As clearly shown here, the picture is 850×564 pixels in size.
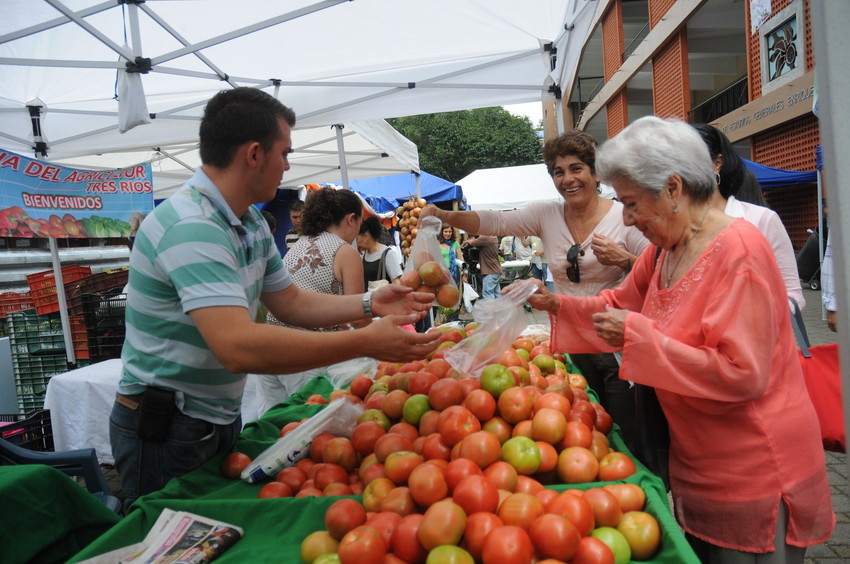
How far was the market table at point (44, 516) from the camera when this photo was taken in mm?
1690

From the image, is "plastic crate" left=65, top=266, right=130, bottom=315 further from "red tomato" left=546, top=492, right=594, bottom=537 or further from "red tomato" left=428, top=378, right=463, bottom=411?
"red tomato" left=546, top=492, right=594, bottom=537

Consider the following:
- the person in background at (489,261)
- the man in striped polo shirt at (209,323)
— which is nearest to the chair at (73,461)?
the man in striped polo shirt at (209,323)

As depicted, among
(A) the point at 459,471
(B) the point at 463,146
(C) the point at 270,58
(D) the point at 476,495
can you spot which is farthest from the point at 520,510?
(B) the point at 463,146

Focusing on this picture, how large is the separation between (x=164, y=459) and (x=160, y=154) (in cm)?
854

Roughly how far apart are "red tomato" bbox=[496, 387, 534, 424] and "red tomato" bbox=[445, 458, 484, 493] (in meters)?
0.39

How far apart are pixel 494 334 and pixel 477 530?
110 cm

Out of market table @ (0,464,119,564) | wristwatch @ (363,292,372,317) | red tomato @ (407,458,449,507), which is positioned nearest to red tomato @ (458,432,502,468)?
red tomato @ (407,458,449,507)

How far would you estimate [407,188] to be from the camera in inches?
583

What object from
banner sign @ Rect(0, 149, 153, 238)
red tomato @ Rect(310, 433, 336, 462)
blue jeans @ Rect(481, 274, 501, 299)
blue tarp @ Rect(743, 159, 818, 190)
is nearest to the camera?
red tomato @ Rect(310, 433, 336, 462)

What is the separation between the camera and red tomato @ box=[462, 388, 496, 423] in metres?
1.95

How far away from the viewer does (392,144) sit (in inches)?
346

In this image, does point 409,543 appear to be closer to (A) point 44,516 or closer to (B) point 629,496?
Answer: (B) point 629,496

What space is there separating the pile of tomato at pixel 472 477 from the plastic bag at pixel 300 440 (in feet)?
0.14

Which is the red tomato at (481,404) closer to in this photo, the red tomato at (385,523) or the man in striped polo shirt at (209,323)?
the man in striped polo shirt at (209,323)
